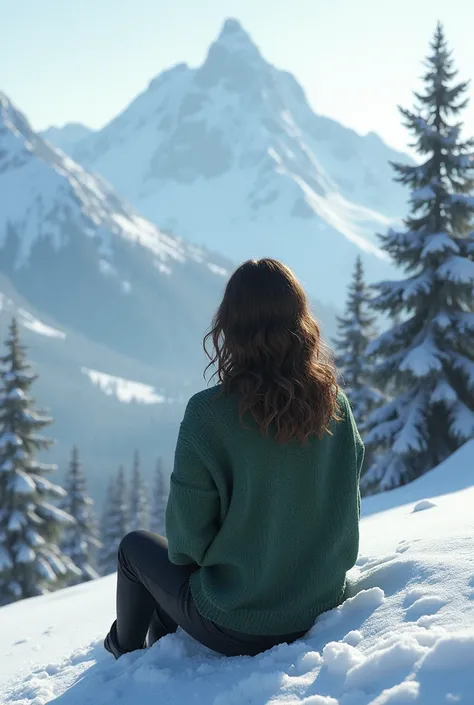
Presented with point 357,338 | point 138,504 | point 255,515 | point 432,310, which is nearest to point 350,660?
point 255,515

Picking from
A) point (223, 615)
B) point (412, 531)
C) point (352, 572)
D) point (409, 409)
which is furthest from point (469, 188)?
point (223, 615)

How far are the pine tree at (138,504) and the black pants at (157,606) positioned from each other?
35.8m

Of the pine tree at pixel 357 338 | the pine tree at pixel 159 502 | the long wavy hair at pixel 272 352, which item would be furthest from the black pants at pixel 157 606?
the pine tree at pixel 159 502

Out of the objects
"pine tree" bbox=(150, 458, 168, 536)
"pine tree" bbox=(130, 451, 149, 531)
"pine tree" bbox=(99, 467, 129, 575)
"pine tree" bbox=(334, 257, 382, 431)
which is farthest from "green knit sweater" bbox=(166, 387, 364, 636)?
"pine tree" bbox=(130, 451, 149, 531)

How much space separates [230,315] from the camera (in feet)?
9.09

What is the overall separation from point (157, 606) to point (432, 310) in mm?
10353

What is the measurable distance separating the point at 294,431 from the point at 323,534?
1.74ft

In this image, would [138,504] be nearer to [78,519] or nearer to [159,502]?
[159,502]

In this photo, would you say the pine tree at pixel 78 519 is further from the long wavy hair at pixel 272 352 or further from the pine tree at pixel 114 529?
the long wavy hair at pixel 272 352

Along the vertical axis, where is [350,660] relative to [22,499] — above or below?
above

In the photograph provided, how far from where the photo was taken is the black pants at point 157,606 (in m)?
2.95

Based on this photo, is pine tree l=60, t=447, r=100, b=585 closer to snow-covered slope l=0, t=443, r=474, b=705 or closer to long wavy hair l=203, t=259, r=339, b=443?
snow-covered slope l=0, t=443, r=474, b=705

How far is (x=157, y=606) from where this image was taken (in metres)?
3.32

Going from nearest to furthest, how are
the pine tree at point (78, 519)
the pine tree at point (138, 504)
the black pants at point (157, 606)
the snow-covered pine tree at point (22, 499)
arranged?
the black pants at point (157, 606), the snow-covered pine tree at point (22, 499), the pine tree at point (78, 519), the pine tree at point (138, 504)
